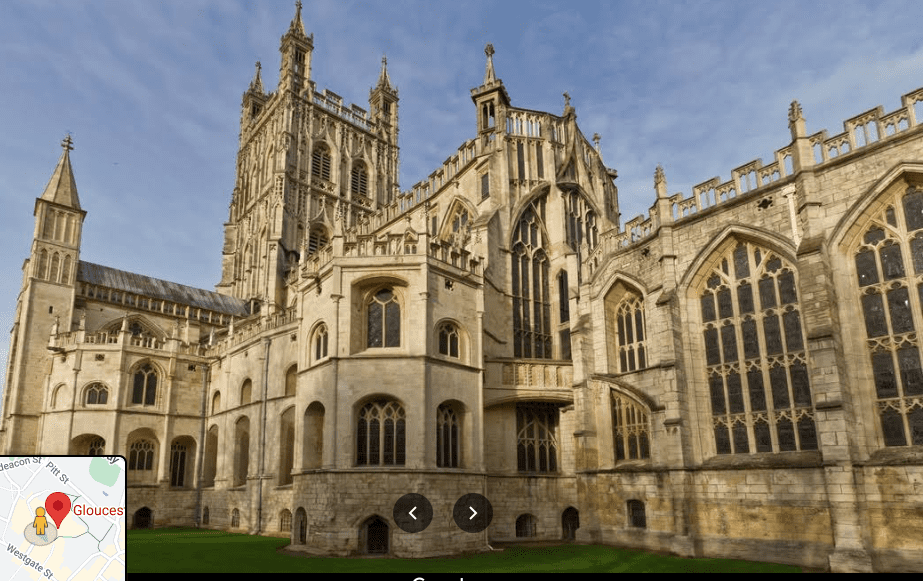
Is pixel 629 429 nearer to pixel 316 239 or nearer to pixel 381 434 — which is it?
pixel 381 434

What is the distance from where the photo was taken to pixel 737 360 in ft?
71.9

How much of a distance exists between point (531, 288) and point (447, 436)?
10.3 metres

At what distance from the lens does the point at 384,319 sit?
25156 millimetres

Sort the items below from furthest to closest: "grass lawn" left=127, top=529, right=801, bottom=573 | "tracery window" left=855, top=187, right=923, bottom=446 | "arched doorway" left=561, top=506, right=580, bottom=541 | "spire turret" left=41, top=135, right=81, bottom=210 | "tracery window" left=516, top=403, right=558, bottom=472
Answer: "spire turret" left=41, top=135, right=81, bottom=210
"tracery window" left=516, top=403, right=558, bottom=472
"arched doorway" left=561, top=506, right=580, bottom=541
"grass lawn" left=127, top=529, right=801, bottom=573
"tracery window" left=855, top=187, right=923, bottom=446

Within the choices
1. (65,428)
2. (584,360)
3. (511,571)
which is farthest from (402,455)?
(65,428)

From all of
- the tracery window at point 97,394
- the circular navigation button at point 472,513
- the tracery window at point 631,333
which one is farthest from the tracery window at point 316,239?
the circular navigation button at point 472,513

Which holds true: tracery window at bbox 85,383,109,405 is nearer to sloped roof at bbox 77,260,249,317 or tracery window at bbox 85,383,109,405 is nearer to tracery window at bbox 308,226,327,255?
sloped roof at bbox 77,260,249,317

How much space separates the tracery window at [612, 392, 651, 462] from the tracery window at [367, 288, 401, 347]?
8645 millimetres

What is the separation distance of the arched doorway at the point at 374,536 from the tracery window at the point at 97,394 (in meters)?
23.9

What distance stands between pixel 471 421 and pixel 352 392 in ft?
15.2

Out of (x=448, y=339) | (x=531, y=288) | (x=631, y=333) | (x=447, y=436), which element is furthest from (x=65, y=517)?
(x=531, y=288)

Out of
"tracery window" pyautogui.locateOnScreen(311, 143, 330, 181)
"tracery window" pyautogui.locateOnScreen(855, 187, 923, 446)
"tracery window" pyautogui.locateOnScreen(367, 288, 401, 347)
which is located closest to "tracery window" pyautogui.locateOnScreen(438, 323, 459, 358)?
"tracery window" pyautogui.locateOnScreen(367, 288, 401, 347)

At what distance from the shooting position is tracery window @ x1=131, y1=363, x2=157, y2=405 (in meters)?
39.6

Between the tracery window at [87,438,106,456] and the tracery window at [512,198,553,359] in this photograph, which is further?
the tracery window at [87,438,106,456]
